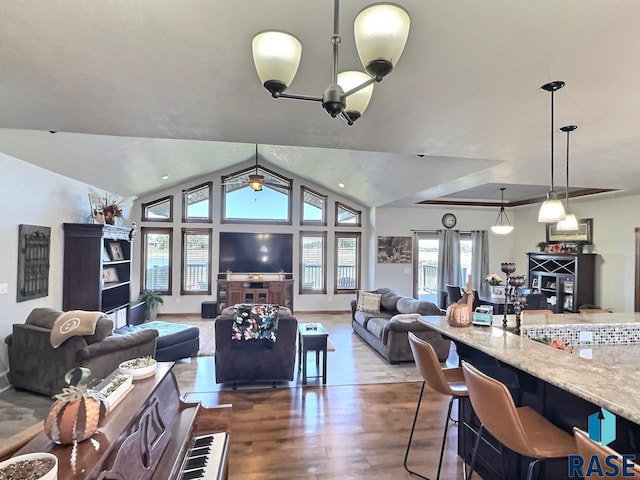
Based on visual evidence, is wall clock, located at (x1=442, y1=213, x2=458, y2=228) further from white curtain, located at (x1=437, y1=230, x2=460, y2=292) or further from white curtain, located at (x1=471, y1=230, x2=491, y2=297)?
white curtain, located at (x1=471, y1=230, x2=491, y2=297)

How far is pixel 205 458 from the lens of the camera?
1735 millimetres

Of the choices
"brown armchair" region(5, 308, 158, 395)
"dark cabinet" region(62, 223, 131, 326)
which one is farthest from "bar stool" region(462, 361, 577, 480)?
"dark cabinet" region(62, 223, 131, 326)

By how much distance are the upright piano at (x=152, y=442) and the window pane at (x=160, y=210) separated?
23.6 feet

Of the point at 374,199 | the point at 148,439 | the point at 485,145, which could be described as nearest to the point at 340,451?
the point at 148,439

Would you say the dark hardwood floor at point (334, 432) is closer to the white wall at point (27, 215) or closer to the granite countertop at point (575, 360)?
the granite countertop at point (575, 360)

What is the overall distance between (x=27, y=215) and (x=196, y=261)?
14.4ft

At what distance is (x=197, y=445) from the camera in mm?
1853

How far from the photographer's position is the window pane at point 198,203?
8.59m

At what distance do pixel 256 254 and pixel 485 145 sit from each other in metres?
6.31

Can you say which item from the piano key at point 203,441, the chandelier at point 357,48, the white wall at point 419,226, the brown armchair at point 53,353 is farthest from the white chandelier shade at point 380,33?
the white wall at point 419,226

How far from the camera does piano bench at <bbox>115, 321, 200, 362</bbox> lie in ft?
15.7

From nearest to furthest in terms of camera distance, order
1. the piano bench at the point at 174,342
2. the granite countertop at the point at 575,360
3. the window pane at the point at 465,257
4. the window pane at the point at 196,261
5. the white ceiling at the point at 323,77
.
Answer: the granite countertop at the point at 575,360 < the white ceiling at the point at 323,77 < the piano bench at the point at 174,342 < the window pane at the point at 196,261 < the window pane at the point at 465,257

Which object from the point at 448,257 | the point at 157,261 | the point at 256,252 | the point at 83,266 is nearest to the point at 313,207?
the point at 256,252

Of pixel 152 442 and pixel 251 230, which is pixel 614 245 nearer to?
pixel 251 230
